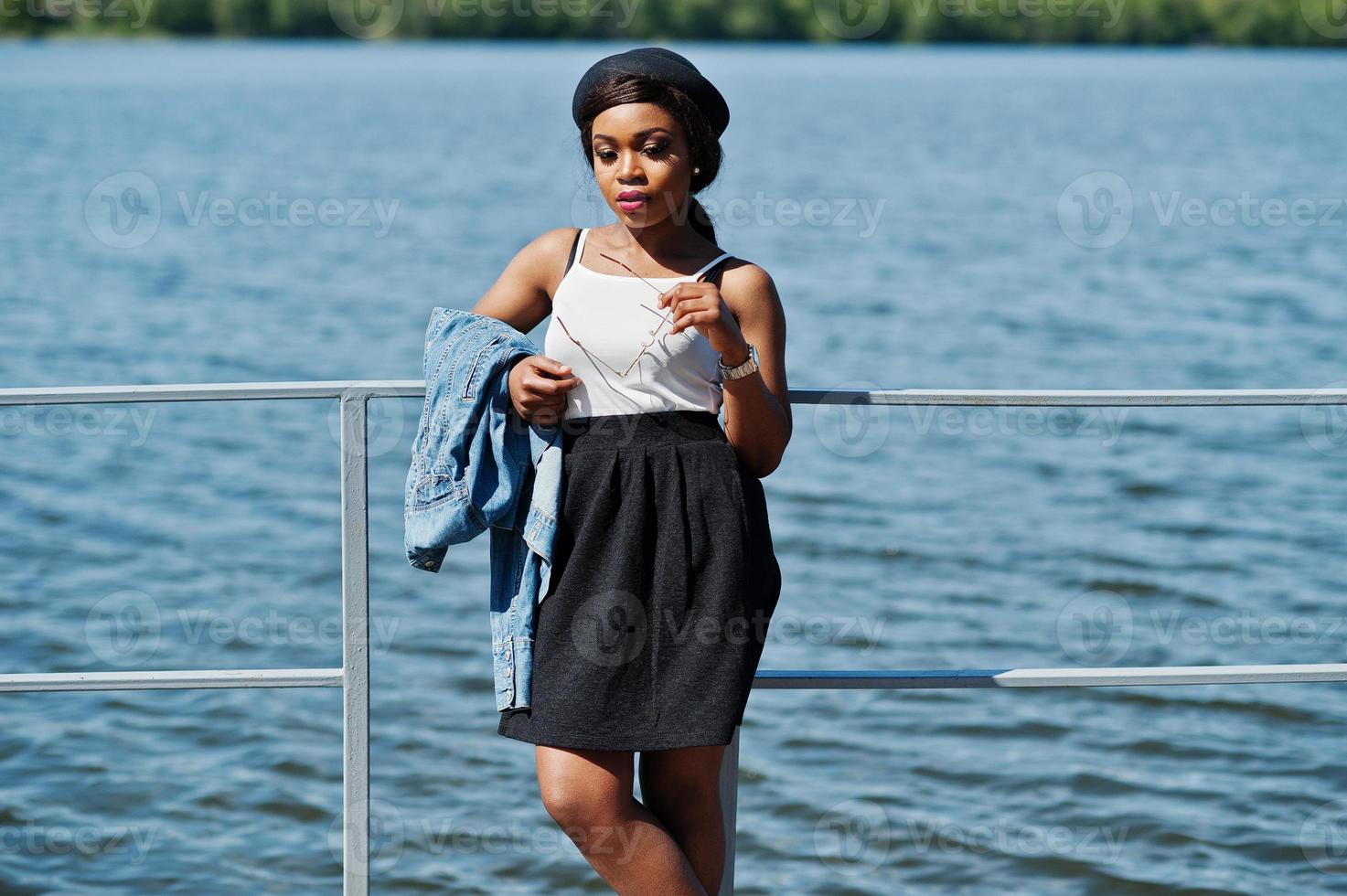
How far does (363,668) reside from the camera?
243cm

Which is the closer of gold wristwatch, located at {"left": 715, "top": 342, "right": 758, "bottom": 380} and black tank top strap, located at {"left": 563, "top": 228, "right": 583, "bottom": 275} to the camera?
gold wristwatch, located at {"left": 715, "top": 342, "right": 758, "bottom": 380}

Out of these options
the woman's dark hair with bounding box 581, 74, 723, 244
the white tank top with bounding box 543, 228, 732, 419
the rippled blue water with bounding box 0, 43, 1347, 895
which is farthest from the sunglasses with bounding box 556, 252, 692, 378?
the rippled blue water with bounding box 0, 43, 1347, 895

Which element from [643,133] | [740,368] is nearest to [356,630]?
[740,368]

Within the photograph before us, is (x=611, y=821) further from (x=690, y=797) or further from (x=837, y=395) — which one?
(x=837, y=395)

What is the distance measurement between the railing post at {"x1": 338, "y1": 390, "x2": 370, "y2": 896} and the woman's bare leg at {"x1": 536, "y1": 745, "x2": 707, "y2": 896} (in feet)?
1.19

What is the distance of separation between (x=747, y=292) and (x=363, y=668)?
2.79 ft

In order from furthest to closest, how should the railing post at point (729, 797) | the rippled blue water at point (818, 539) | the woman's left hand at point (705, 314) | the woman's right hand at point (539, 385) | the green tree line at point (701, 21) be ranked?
the green tree line at point (701, 21) → the rippled blue water at point (818, 539) → the railing post at point (729, 797) → the woman's right hand at point (539, 385) → the woman's left hand at point (705, 314)

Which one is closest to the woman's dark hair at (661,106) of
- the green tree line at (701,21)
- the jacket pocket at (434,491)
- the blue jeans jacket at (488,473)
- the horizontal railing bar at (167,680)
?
the blue jeans jacket at (488,473)

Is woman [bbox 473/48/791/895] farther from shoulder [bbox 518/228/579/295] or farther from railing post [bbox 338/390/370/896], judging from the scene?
railing post [bbox 338/390/370/896]

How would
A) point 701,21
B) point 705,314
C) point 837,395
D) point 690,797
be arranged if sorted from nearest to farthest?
1. point 705,314
2. point 690,797
3. point 837,395
4. point 701,21

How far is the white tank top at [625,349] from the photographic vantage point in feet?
7.27

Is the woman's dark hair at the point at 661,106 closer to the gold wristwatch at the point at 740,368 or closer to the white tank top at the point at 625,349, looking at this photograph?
the white tank top at the point at 625,349

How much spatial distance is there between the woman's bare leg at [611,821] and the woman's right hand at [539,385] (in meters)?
0.49

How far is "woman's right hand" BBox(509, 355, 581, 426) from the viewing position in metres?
2.18
